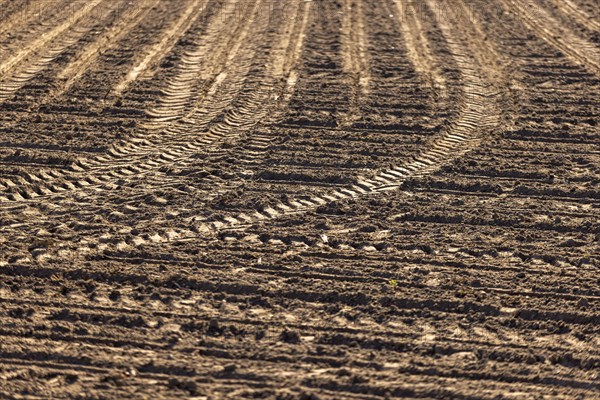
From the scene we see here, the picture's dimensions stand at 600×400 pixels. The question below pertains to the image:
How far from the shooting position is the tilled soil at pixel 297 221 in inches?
258

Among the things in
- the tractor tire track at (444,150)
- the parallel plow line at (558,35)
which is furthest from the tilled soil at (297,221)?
the parallel plow line at (558,35)

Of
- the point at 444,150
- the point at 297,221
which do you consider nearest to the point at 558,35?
the point at 444,150

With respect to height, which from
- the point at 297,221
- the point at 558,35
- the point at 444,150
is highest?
the point at 297,221

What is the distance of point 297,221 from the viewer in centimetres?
909

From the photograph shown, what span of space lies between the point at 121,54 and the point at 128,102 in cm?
318

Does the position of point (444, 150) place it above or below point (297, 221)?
below

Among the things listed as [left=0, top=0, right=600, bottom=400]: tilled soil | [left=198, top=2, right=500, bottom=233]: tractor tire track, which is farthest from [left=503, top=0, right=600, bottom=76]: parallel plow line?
[left=198, top=2, right=500, bottom=233]: tractor tire track

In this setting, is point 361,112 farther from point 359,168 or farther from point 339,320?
point 339,320

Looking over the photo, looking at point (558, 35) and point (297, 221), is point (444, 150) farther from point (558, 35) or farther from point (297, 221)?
point (558, 35)

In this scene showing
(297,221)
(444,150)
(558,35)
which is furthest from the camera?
(558,35)

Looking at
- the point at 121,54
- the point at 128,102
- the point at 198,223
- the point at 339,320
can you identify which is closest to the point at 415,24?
the point at 121,54

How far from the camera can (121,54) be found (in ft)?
52.2

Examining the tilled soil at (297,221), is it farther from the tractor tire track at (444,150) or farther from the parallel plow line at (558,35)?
the parallel plow line at (558,35)

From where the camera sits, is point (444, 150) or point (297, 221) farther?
point (444, 150)
